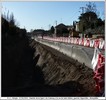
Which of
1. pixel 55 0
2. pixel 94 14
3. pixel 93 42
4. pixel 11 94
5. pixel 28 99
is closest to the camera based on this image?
pixel 28 99

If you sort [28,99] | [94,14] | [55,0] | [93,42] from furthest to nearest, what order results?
[94,14] < [93,42] < [55,0] < [28,99]

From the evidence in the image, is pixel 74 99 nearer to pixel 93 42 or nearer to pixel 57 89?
pixel 57 89

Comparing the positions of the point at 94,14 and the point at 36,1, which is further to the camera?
the point at 94,14

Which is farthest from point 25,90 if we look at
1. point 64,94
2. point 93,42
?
point 93,42

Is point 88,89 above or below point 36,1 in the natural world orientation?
below

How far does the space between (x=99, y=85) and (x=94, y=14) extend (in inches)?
3468

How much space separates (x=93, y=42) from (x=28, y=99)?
2762 cm

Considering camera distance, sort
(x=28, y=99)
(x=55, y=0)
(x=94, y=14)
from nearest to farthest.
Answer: (x=28, y=99)
(x=55, y=0)
(x=94, y=14)

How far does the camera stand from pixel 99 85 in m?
11.0

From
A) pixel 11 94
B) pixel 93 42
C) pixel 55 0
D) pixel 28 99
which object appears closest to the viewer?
pixel 28 99

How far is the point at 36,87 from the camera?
1248 cm

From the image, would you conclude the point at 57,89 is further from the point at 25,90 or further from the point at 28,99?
the point at 28,99

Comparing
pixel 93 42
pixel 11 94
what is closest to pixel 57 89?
pixel 11 94

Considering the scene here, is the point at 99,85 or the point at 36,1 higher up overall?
the point at 36,1
